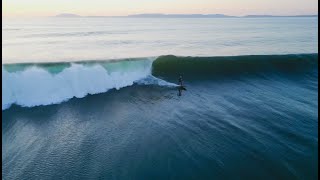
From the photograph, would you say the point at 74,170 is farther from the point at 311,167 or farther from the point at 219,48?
the point at 219,48

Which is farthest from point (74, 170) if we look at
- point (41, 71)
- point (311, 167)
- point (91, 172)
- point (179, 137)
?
point (41, 71)

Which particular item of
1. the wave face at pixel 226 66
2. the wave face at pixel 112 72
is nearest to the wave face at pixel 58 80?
the wave face at pixel 112 72

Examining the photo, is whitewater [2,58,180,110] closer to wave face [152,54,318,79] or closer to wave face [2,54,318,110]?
wave face [2,54,318,110]

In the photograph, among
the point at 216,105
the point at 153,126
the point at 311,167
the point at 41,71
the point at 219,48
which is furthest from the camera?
the point at 219,48

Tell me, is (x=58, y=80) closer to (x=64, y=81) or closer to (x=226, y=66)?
(x=64, y=81)

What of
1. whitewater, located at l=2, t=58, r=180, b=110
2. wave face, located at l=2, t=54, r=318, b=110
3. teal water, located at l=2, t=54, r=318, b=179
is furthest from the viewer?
wave face, located at l=2, t=54, r=318, b=110

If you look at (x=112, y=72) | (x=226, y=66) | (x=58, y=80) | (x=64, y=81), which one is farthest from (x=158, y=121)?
(x=226, y=66)

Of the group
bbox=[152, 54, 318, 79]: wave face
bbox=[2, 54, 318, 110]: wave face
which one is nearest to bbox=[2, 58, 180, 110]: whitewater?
bbox=[2, 54, 318, 110]: wave face
